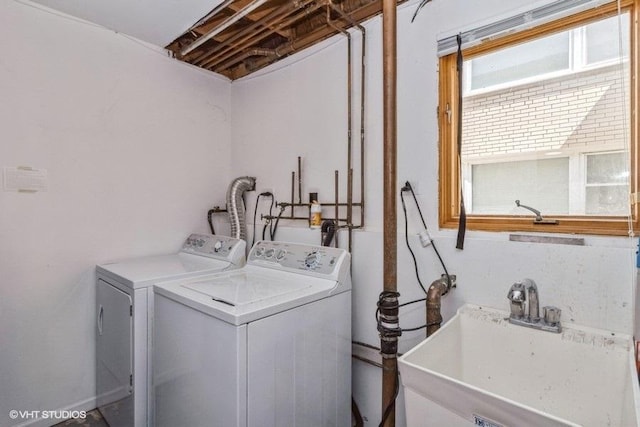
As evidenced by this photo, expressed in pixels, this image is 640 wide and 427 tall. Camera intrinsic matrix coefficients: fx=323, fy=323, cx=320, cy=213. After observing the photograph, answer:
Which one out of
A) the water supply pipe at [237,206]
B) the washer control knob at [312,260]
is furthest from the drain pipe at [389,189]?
the water supply pipe at [237,206]

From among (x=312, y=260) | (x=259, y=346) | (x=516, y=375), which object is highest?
(x=312, y=260)

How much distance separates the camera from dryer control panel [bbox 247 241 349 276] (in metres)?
1.70

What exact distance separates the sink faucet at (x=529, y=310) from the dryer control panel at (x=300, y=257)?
774 millimetres

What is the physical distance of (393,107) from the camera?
1498 mm

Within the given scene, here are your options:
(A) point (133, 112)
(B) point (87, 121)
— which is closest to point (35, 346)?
(B) point (87, 121)

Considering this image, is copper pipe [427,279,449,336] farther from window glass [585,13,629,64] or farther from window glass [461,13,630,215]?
window glass [585,13,629,64]

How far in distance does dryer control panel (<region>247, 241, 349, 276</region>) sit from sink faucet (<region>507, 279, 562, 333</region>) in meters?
0.77

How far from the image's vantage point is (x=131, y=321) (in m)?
1.61

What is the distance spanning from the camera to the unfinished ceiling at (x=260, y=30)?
1841 millimetres

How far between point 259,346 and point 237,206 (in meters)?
1.45

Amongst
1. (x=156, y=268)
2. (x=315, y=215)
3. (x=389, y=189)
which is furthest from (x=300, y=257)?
(x=156, y=268)

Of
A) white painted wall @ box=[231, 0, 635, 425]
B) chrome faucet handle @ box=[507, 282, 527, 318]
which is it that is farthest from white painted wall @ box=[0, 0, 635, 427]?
chrome faucet handle @ box=[507, 282, 527, 318]

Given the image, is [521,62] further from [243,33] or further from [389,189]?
[243,33]

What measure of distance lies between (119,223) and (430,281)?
6.59 feet
